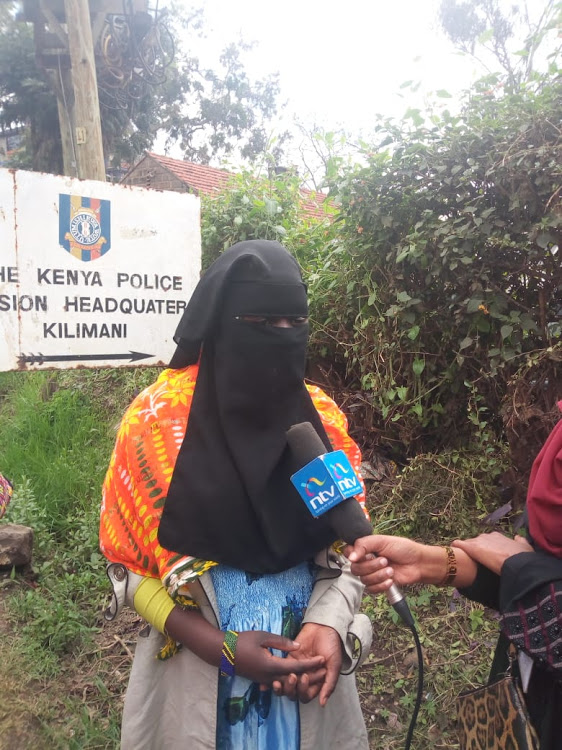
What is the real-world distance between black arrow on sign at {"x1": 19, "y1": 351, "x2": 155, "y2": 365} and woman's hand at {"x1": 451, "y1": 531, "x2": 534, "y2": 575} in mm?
1727

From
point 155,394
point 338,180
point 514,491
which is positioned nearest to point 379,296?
point 338,180

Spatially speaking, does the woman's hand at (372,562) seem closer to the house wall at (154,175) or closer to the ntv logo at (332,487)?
the ntv logo at (332,487)

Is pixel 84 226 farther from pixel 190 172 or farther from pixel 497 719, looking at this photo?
pixel 190 172

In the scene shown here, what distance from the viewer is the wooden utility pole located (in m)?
3.99

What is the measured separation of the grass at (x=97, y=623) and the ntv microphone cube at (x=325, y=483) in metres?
1.47

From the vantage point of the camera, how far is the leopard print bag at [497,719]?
1.20m

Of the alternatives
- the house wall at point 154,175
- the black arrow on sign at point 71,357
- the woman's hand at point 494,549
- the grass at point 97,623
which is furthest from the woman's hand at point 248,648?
the house wall at point 154,175

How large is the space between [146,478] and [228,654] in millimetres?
440

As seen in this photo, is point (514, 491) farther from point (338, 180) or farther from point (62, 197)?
point (62, 197)

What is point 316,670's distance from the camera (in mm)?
1309

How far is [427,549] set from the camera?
1.42m

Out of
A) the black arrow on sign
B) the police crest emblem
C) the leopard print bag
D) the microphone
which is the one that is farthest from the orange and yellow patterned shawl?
the police crest emblem

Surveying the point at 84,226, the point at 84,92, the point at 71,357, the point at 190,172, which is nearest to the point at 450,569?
the point at 71,357

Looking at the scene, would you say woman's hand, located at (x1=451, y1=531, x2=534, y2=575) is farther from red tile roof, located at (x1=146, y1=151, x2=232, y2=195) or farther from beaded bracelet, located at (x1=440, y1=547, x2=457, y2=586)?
red tile roof, located at (x1=146, y1=151, x2=232, y2=195)
